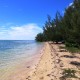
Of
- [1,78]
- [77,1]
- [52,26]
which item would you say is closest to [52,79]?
[1,78]

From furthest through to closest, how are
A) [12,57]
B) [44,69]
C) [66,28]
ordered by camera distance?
[66,28] → [12,57] → [44,69]

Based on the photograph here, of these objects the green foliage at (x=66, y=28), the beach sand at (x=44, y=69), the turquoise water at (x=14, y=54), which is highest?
the green foliage at (x=66, y=28)

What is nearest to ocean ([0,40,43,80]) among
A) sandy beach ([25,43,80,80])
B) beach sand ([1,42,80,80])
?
beach sand ([1,42,80,80])

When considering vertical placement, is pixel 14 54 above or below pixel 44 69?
above

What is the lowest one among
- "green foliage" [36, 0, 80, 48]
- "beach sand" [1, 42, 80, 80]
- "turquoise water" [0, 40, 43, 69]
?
"beach sand" [1, 42, 80, 80]

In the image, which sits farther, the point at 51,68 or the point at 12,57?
the point at 12,57

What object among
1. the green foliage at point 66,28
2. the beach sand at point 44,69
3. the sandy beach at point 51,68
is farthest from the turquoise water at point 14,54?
the green foliage at point 66,28

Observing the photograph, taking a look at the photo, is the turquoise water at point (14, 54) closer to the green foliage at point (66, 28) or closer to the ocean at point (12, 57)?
the ocean at point (12, 57)

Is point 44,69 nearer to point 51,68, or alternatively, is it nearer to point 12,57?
point 51,68

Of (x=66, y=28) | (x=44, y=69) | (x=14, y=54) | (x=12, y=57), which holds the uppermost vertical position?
(x=66, y=28)

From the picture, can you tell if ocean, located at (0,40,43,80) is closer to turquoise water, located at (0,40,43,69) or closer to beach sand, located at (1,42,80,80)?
turquoise water, located at (0,40,43,69)

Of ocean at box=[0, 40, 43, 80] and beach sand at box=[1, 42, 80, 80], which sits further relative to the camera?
ocean at box=[0, 40, 43, 80]

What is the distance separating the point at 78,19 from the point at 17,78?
8.99m

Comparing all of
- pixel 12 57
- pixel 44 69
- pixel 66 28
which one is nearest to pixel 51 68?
pixel 44 69
